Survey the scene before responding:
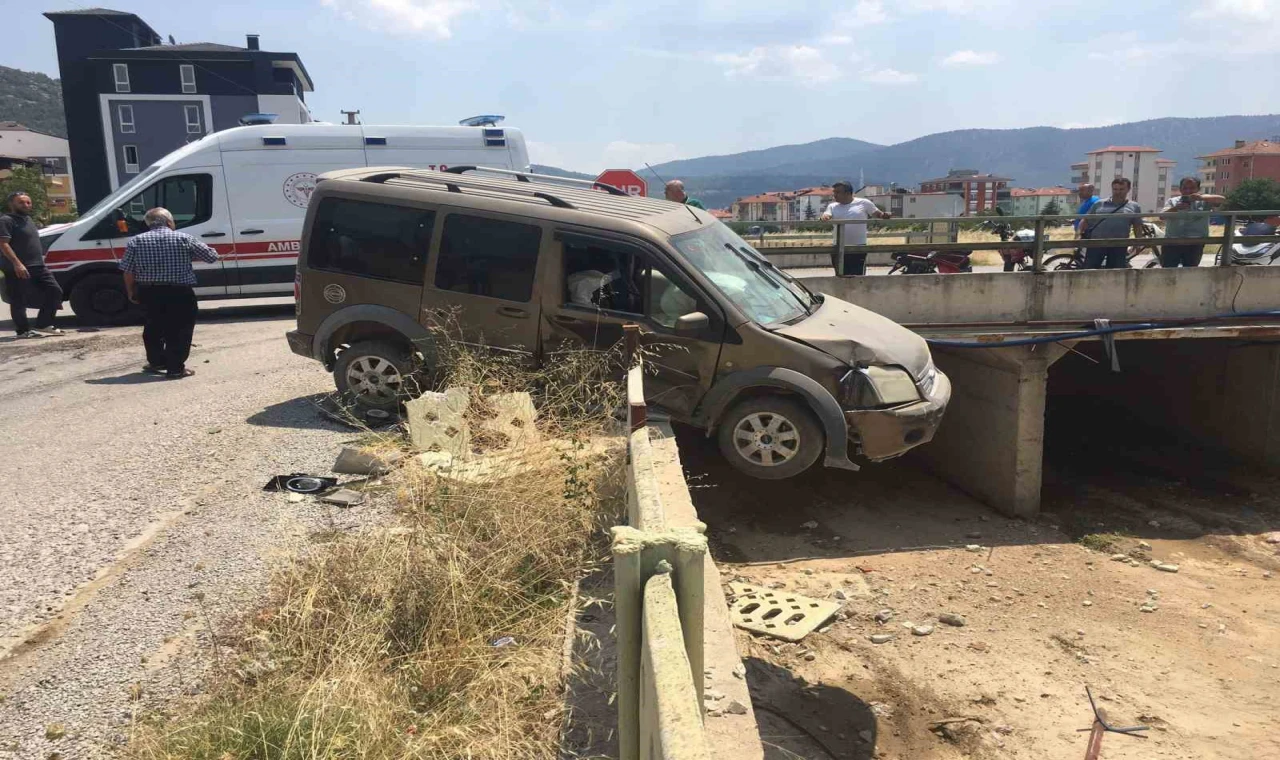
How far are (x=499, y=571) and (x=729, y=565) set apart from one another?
153 inches

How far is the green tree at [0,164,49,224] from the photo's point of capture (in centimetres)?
5994

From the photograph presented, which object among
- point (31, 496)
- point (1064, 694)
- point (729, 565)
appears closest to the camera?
point (31, 496)

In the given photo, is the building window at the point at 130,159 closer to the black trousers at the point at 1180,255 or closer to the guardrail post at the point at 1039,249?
the guardrail post at the point at 1039,249

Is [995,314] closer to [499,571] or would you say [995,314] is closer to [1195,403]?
[1195,403]

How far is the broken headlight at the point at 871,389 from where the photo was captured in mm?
6266

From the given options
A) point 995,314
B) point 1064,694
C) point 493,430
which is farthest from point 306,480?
point 995,314

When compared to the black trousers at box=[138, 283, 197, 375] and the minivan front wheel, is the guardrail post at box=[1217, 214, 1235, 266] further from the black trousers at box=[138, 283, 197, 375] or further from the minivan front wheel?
the black trousers at box=[138, 283, 197, 375]

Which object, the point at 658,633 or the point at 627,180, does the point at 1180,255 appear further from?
the point at 658,633

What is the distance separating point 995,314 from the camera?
34.1ft

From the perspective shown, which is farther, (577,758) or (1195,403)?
(1195,403)

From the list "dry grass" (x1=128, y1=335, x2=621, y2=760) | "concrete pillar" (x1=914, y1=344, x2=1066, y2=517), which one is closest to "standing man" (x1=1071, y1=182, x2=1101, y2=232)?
"concrete pillar" (x1=914, y1=344, x2=1066, y2=517)

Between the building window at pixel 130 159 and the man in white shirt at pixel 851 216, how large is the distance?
58.0m

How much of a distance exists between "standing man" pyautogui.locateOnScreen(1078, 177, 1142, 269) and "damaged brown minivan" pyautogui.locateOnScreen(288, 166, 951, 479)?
198 inches

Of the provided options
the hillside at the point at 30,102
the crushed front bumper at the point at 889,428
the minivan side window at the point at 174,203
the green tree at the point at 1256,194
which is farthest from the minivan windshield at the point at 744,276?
the hillside at the point at 30,102
